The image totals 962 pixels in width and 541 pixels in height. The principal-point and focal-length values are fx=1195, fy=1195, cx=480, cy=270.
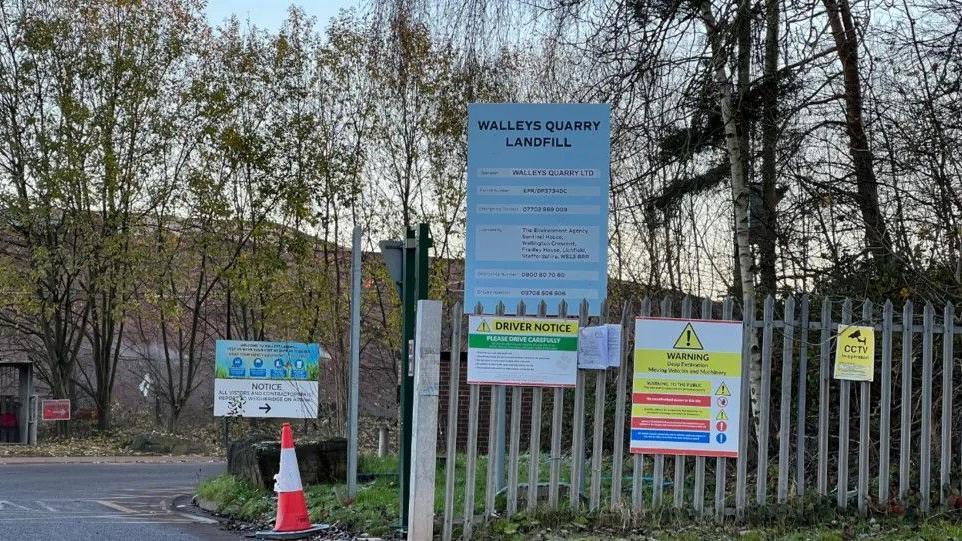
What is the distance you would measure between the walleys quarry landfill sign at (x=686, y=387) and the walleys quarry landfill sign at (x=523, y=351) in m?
0.56

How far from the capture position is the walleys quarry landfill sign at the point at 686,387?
9430mm

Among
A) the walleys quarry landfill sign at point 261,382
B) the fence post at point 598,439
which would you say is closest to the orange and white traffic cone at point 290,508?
the fence post at point 598,439

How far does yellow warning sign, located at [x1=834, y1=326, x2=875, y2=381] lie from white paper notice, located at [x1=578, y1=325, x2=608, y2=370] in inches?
75.7

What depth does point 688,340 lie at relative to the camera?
9.46m

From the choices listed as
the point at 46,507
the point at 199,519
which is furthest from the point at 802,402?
the point at 46,507

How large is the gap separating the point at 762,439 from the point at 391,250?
3391 millimetres

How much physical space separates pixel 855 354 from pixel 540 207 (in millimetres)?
Answer: 2879

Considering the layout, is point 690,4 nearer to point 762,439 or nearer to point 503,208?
point 503,208

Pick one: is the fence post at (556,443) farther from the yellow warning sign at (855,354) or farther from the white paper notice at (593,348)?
the yellow warning sign at (855,354)

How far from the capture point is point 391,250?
9.99m

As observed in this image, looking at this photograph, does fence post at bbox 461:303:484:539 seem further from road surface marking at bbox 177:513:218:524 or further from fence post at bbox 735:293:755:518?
road surface marking at bbox 177:513:218:524

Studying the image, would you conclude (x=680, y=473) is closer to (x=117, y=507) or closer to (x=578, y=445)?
(x=578, y=445)

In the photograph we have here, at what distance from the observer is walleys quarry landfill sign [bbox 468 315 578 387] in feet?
30.7

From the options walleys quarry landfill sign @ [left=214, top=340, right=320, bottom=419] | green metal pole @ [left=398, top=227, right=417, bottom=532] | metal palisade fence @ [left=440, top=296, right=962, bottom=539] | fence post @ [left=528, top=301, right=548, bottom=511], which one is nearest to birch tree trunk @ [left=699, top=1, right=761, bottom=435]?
metal palisade fence @ [left=440, top=296, right=962, bottom=539]
